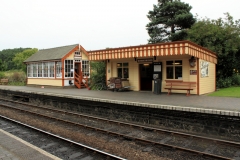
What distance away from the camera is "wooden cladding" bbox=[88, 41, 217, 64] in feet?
39.0

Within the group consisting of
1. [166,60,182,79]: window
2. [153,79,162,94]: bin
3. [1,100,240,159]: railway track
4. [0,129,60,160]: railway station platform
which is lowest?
[1,100,240,159]: railway track

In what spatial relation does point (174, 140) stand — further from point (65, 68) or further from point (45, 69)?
point (45, 69)

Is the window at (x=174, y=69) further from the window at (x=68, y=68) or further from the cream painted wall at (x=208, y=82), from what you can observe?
the window at (x=68, y=68)

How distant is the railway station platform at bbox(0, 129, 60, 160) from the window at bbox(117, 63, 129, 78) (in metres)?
10.9

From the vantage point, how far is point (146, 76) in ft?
51.9

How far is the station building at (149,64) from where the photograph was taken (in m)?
12.9

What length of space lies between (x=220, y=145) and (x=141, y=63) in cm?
946

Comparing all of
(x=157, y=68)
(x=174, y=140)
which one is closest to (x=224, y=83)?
(x=157, y=68)

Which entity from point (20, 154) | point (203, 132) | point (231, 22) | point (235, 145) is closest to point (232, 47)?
point (231, 22)

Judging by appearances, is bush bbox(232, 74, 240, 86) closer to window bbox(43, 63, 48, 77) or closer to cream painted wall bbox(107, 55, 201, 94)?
cream painted wall bbox(107, 55, 201, 94)

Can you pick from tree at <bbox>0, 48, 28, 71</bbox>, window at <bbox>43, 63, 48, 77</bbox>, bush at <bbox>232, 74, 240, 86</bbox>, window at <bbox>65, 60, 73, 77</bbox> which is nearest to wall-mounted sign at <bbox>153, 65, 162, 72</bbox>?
bush at <bbox>232, 74, 240, 86</bbox>

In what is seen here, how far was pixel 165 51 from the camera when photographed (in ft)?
41.0

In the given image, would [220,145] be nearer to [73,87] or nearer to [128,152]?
[128,152]

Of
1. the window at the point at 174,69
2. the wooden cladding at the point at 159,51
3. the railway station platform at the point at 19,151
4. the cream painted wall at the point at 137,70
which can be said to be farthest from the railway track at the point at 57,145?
the window at the point at 174,69
